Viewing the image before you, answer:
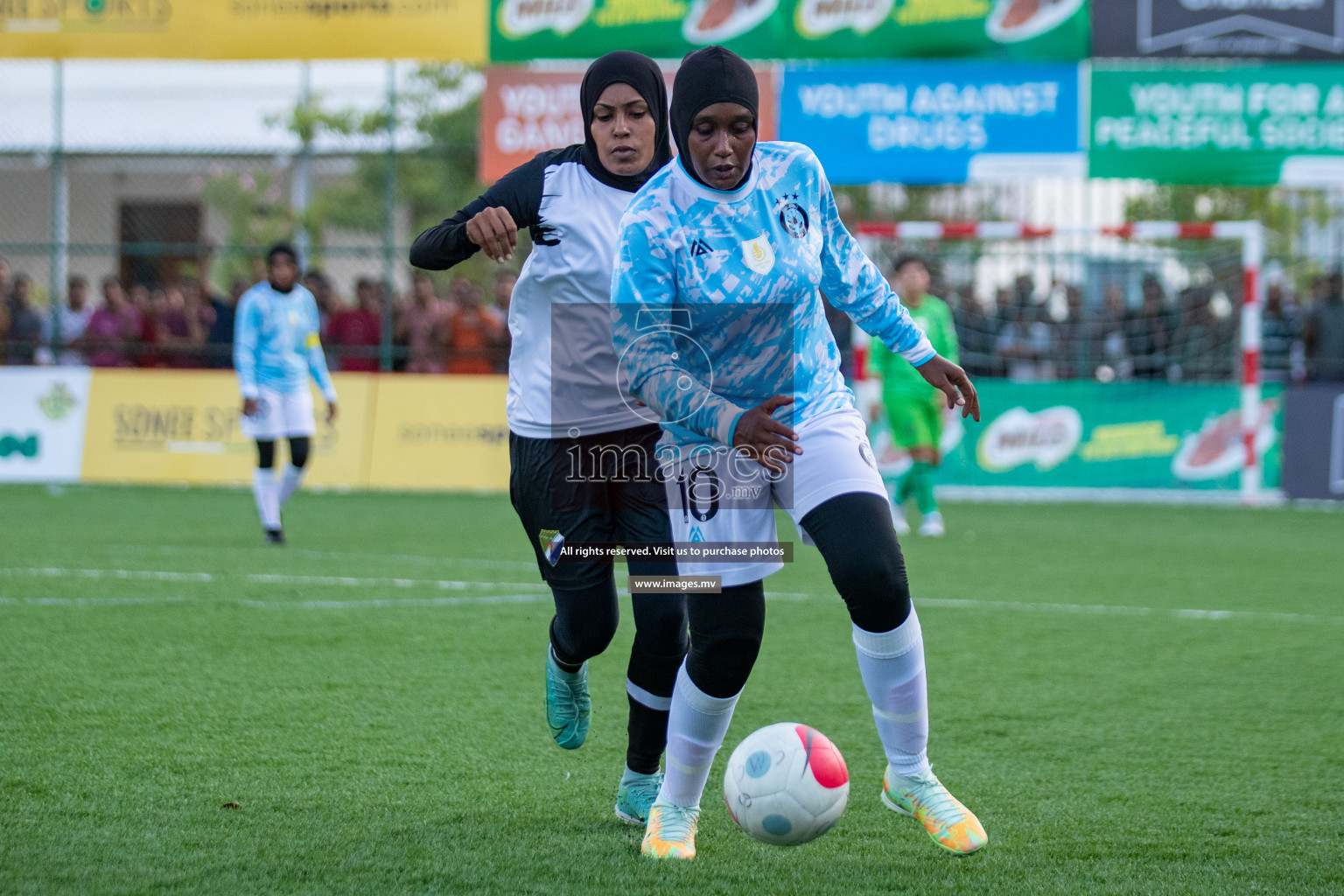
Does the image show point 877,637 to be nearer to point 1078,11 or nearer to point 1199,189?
point 1078,11

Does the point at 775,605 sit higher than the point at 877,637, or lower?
lower

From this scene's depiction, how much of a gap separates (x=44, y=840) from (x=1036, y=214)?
14310 millimetres

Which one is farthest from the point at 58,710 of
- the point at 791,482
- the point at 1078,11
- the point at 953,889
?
the point at 1078,11

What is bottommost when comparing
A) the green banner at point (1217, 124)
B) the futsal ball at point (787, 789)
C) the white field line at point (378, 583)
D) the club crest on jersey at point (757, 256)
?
the white field line at point (378, 583)

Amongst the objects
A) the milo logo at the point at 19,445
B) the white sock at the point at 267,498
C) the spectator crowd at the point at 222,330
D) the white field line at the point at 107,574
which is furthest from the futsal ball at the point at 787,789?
the milo logo at the point at 19,445

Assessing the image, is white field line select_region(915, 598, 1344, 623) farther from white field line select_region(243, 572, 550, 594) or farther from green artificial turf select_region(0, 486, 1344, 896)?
white field line select_region(243, 572, 550, 594)

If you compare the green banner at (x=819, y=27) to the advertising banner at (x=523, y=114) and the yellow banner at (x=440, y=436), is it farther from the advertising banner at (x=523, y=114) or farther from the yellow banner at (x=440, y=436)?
the yellow banner at (x=440, y=436)

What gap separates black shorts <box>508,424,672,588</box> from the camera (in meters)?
4.01

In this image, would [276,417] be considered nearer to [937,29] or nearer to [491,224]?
[491,224]

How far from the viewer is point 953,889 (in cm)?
332

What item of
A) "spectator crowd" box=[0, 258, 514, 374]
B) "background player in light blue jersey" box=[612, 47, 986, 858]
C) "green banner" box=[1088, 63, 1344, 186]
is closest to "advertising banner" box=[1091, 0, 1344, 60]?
"green banner" box=[1088, 63, 1344, 186]

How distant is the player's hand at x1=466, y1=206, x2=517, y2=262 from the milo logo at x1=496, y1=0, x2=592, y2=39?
12.1 m

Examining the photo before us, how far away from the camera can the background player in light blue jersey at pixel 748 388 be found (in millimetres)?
3455

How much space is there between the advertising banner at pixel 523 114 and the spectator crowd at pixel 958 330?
1661 millimetres
